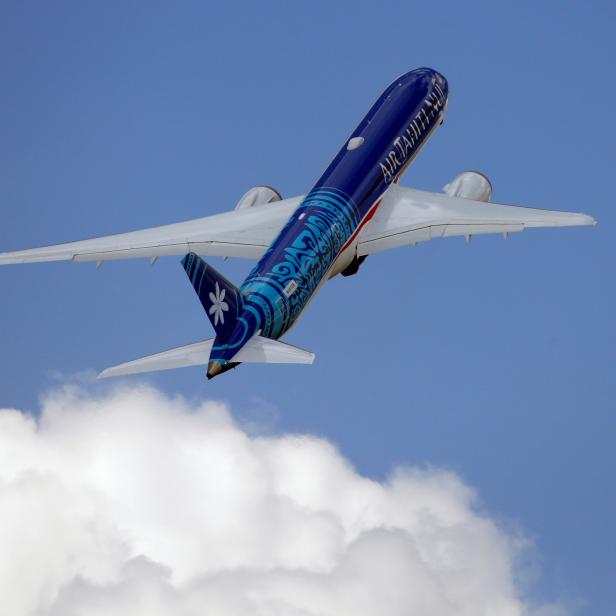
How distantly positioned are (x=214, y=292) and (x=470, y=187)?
15.6 meters

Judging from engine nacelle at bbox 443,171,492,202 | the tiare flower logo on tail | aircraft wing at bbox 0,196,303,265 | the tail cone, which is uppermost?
engine nacelle at bbox 443,171,492,202

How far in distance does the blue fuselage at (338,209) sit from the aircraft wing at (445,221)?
59cm

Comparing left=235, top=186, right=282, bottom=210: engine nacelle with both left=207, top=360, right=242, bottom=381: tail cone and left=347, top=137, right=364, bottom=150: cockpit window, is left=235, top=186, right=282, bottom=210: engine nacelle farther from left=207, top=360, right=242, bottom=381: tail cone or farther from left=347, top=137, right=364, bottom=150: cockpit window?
left=207, top=360, right=242, bottom=381: tail cone

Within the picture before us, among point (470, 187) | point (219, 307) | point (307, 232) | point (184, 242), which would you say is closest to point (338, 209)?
point (307, 232)

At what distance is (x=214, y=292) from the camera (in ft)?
157

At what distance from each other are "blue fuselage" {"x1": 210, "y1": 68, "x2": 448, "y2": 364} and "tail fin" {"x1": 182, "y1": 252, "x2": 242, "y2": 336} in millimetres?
386

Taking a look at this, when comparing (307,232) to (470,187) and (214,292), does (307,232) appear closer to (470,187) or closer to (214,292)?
(214,292)

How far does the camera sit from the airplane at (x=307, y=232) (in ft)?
157

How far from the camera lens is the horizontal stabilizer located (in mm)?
46438

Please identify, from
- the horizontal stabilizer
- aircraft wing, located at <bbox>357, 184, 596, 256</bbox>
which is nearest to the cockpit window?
aircraft wing, located at <bbox>357, 184, 596, 256</bbox>

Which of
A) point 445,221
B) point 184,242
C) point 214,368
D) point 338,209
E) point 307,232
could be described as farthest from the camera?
point 445,221

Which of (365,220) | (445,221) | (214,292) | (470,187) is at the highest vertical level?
(470,187)

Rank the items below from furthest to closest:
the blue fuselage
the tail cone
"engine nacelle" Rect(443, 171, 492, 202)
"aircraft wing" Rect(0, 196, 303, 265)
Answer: "engine nacelle" Rect(443, 171, 492, 202)
"aircraft wing" Rect(0, 196, 303, 265)
the blue fuselage
the tail cone

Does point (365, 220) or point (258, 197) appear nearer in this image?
point (365, 220)
